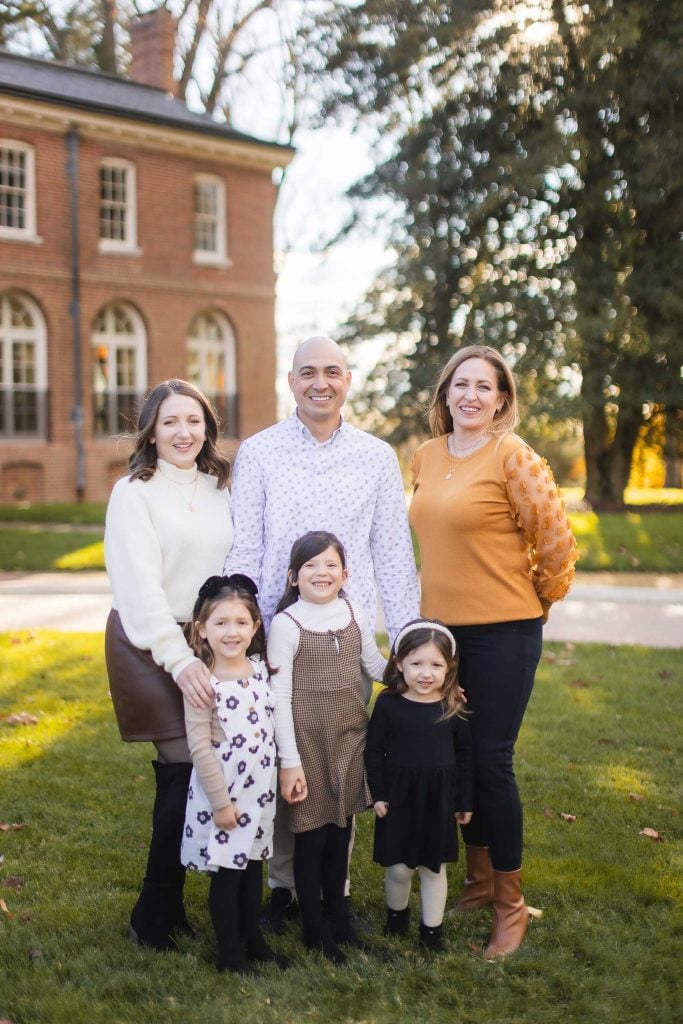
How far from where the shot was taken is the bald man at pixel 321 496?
3939 mm

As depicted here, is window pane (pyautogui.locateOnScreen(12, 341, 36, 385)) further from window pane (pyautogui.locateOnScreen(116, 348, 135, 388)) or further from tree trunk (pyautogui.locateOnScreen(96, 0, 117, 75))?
tree trunk (pyautogui.locateOnScreen(96, 0, 117, 75))

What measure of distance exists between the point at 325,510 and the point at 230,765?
Answer: 0.97 m

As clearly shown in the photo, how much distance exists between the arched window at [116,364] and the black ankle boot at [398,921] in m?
20.3

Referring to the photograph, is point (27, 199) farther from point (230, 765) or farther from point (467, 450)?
point (230, 765)

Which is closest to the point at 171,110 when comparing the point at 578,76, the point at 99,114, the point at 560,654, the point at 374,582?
the point at 99,114

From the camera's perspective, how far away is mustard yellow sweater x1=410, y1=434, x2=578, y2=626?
385cm

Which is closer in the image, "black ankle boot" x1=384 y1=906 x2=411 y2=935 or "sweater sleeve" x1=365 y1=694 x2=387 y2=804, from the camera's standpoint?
"sweater sleeve" x1=365 y1=694 x2=387 y2=804

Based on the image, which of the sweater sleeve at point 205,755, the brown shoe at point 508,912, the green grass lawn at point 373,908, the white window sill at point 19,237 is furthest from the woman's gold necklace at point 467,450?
the white window sill at point 19,237

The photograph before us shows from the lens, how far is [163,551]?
3.75 m

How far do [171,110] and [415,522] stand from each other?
22956 mm

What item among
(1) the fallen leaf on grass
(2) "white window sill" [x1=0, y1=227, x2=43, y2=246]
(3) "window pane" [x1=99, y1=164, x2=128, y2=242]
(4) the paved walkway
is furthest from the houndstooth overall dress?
(3) "window pane" [x1=99, y1=164, x2=128, y2=242]

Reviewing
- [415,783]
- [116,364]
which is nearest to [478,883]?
[415,783]

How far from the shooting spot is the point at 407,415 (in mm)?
21828

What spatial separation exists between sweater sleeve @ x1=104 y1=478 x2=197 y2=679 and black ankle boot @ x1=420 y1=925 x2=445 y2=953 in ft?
4.40
